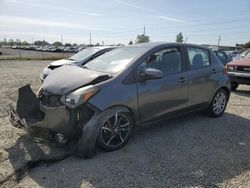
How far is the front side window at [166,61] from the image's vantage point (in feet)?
15.3

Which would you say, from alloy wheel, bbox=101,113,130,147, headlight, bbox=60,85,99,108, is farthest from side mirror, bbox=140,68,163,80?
headlight, bbox=60,85,99,108

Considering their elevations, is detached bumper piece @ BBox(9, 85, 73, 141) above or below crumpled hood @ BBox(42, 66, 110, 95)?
below

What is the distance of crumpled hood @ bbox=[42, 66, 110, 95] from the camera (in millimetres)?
4055

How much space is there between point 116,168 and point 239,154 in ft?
6.57

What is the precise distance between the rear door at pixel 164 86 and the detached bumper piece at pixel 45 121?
1225 millimetres

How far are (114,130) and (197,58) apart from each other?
2.53 metres

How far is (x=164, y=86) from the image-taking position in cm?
473

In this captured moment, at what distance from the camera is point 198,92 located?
551 cm

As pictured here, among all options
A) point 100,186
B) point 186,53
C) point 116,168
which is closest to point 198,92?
point 186,53

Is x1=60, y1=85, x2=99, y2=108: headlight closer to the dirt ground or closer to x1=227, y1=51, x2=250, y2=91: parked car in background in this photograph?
the dirt ground

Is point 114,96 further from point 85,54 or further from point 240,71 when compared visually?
point 240,71

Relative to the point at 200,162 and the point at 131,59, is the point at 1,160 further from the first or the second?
the point at 200,162

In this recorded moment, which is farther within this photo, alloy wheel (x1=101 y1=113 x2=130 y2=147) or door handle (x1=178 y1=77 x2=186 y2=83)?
door handle (x1=178 y1=77 x2=186 y2=83)

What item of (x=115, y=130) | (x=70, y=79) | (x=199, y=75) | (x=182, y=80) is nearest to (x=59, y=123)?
(x=70, y=79)
